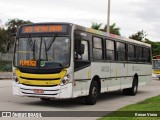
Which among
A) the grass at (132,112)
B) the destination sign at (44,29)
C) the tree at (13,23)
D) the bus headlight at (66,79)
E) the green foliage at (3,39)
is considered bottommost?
the grass at (132,112)

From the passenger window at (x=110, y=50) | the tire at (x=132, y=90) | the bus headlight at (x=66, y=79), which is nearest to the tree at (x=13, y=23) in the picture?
the tire at (x=132, y=90)

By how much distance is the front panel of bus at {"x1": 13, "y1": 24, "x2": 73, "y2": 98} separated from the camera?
43.0 feet

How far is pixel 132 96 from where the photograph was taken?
1975 centimetres

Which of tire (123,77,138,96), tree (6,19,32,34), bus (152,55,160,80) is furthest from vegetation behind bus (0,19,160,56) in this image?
tire (123,77,138,96)

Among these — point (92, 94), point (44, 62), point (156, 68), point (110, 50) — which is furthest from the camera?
point (156, 68)

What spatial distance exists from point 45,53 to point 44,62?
0.31 meters

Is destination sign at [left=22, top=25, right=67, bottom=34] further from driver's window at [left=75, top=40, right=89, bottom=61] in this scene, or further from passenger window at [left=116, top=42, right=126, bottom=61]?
passenger window at [left=116, top=42, right=126, bottom=61]

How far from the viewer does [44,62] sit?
43.7 ft

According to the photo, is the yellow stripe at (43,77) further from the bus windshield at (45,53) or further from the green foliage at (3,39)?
the green foliage at (3,39)

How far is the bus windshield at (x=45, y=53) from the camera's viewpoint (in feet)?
43.4

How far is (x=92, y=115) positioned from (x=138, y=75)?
9.44 m

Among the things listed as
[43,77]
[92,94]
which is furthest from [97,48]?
[43,77]

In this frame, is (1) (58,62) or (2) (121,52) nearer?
(1) (58,62)

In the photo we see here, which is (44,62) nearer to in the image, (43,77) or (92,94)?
(43,77)
